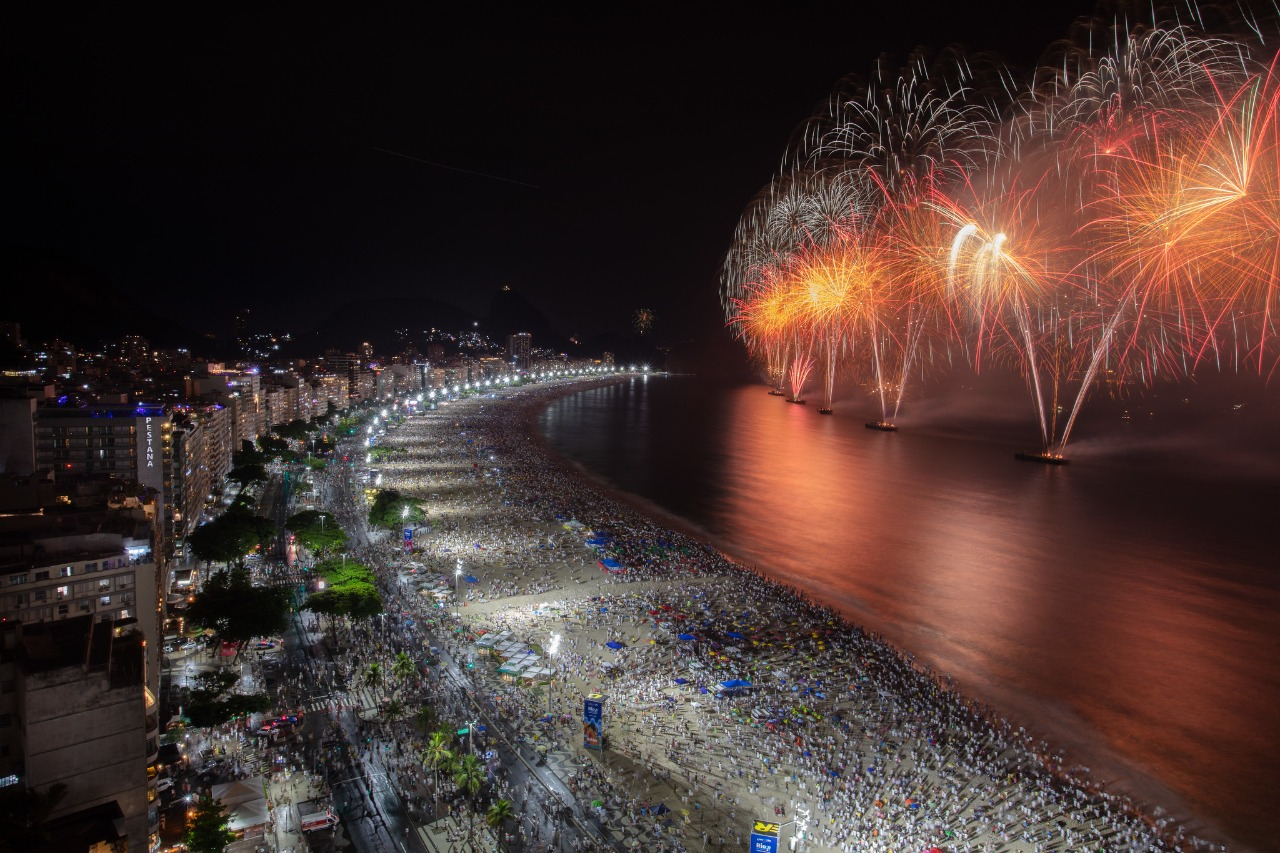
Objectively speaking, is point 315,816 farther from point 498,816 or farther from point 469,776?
point 498,816

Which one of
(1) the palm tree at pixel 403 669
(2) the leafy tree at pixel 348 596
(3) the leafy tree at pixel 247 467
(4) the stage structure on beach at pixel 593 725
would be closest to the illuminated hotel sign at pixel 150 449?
(3) the leafy tree at pixel 247 467

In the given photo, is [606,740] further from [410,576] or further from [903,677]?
[410,576]

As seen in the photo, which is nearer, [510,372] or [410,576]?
[410,576]

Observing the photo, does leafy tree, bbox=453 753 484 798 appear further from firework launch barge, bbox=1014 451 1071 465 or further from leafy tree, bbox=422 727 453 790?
firework launch barge, bbox=1014 451 1071 465

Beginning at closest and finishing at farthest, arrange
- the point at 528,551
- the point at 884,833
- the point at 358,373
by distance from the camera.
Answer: the point at 884,833 < the point at 528,551 < the point at 358,373

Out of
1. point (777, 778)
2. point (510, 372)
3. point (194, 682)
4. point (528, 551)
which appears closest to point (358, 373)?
point (510, 372)

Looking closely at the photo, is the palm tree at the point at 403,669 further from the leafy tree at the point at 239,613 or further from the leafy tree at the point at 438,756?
the leafy tree at the point at 239,613

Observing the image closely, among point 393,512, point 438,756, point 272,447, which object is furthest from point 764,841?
point 272,447
